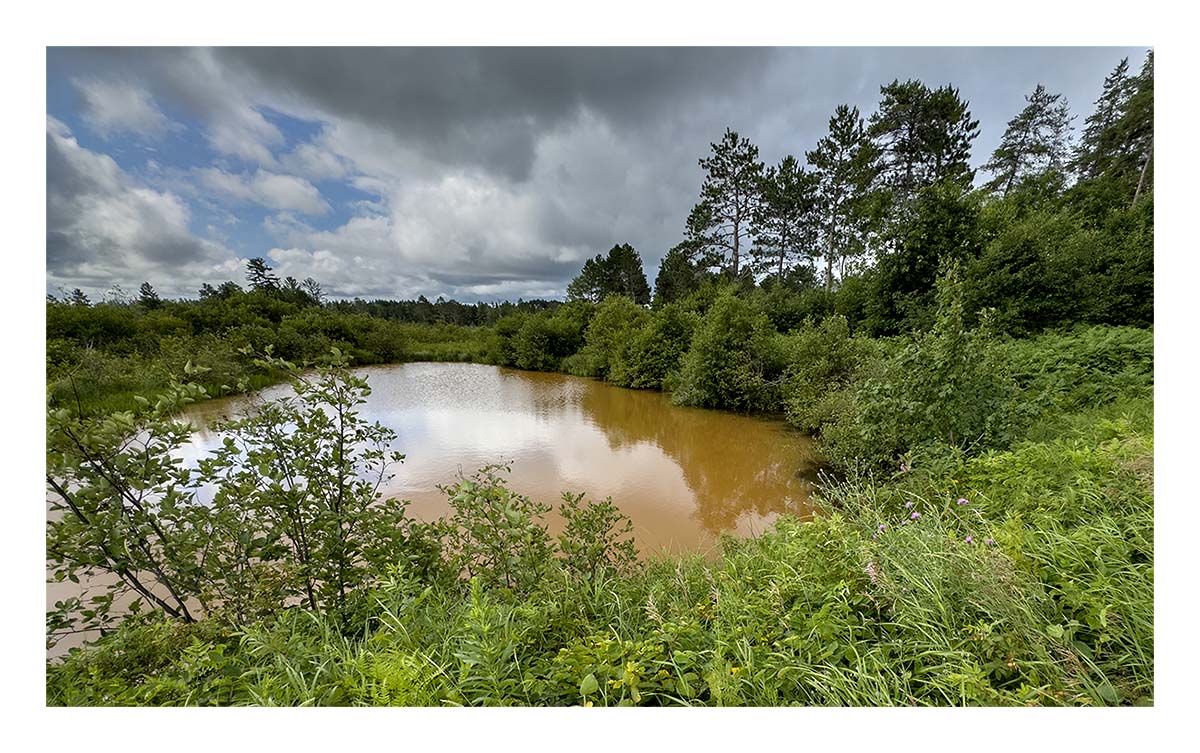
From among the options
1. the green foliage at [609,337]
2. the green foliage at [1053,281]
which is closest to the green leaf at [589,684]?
the green foliage at [1053,281]

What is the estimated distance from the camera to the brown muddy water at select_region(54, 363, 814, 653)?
15.3ft

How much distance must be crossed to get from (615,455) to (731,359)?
190 inches

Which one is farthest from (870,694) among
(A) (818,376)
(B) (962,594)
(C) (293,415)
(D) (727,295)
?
(D) (727,295)

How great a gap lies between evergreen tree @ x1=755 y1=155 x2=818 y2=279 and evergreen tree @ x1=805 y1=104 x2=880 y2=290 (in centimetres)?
48

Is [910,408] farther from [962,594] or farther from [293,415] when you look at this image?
[293,415]

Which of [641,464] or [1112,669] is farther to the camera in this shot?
[641,464]

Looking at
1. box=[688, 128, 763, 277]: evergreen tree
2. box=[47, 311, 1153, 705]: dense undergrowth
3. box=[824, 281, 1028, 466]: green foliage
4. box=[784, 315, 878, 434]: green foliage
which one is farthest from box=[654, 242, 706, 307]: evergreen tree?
box=[47, 311, 1153, 705]: dense undergrowth

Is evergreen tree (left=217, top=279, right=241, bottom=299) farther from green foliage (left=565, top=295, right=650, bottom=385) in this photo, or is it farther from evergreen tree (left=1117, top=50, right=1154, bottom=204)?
evergreen tree (left=1117, top=50, right=1154, bottom=204)

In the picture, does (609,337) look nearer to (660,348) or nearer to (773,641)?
(660,348)

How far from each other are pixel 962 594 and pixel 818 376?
7428 mm

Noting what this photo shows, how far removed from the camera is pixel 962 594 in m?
1.55

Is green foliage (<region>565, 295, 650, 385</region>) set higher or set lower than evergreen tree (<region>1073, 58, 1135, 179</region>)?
lower

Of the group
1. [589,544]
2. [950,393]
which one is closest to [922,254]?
[950,393]
